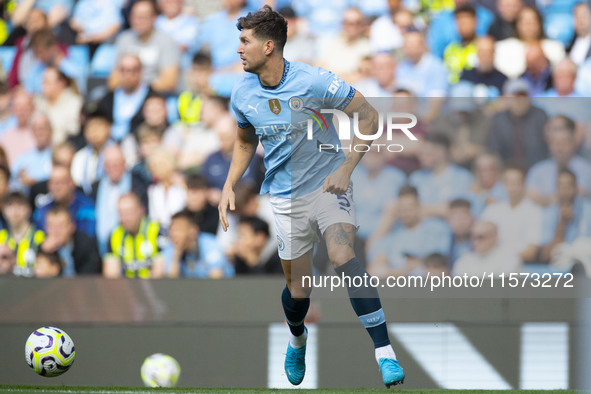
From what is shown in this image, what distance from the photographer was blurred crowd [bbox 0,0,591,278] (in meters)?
6.57

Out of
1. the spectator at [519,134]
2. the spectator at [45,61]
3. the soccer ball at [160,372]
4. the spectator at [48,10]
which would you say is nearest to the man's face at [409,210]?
the spectator at [519,134]

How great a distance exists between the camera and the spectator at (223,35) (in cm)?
825

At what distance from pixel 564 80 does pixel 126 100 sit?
12.9 feet

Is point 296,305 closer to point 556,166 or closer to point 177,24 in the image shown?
point 556,166

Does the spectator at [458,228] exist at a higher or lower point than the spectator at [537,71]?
lower

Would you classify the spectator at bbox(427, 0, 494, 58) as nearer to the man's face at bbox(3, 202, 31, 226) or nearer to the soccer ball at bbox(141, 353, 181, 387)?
the soccer ball at bbox(141, 353, 181, 387)

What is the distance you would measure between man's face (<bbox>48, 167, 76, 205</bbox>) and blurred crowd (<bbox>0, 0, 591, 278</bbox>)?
0.05 feet

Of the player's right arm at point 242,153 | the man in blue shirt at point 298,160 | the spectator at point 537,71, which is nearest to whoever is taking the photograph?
the man in blue shirt at point 298,160

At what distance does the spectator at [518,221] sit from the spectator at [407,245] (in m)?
0.46

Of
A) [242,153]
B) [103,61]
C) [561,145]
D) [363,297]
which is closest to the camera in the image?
[363,297]

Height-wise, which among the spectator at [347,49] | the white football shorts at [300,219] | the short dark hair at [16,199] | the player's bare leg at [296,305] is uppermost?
the spectator at [347,49]

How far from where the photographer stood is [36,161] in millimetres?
8156

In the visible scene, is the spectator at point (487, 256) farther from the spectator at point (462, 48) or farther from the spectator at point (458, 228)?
the spectator at point (462, 48)

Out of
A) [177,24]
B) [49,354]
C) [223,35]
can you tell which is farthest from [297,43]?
[49,354]
